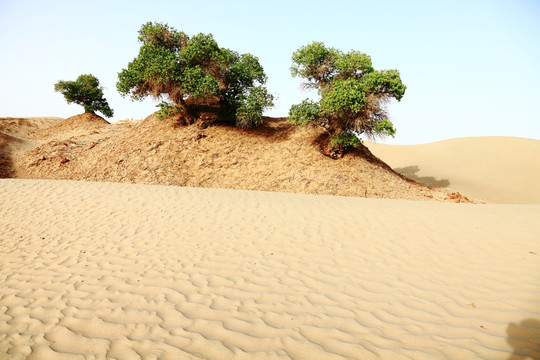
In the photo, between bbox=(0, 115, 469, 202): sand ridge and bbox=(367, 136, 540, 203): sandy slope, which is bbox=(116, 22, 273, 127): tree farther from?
bbox=(367, 136, 540, 203): sandy slope

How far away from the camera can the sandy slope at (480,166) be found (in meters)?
26.4

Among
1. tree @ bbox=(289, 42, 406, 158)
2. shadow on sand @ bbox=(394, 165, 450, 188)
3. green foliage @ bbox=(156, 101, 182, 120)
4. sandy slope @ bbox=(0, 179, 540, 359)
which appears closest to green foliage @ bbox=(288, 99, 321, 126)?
tree @ bbox=(289, 42, 406, 158)

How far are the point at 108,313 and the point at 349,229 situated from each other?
6.23 metres

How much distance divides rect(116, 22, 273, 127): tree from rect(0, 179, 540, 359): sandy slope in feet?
34.8

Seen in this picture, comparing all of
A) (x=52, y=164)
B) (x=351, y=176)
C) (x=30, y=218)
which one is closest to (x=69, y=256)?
(x=30, y=218)

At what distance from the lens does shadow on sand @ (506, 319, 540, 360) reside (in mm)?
3443

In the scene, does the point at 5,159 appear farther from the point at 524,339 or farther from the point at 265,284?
the point at 524,339

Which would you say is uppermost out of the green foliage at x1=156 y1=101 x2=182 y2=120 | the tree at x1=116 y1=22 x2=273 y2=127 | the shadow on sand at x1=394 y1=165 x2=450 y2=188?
the tree at x1=116 y1=22 x2=273 y2=127

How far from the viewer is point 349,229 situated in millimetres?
8617

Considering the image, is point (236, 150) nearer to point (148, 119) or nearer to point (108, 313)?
point (148, 119)

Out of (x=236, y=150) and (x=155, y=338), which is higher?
(x=236, y=150)

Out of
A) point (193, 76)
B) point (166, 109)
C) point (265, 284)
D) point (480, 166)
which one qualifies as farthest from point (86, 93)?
point (480, 166)

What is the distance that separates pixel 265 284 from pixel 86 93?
112ft

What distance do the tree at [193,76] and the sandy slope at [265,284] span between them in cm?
1062
